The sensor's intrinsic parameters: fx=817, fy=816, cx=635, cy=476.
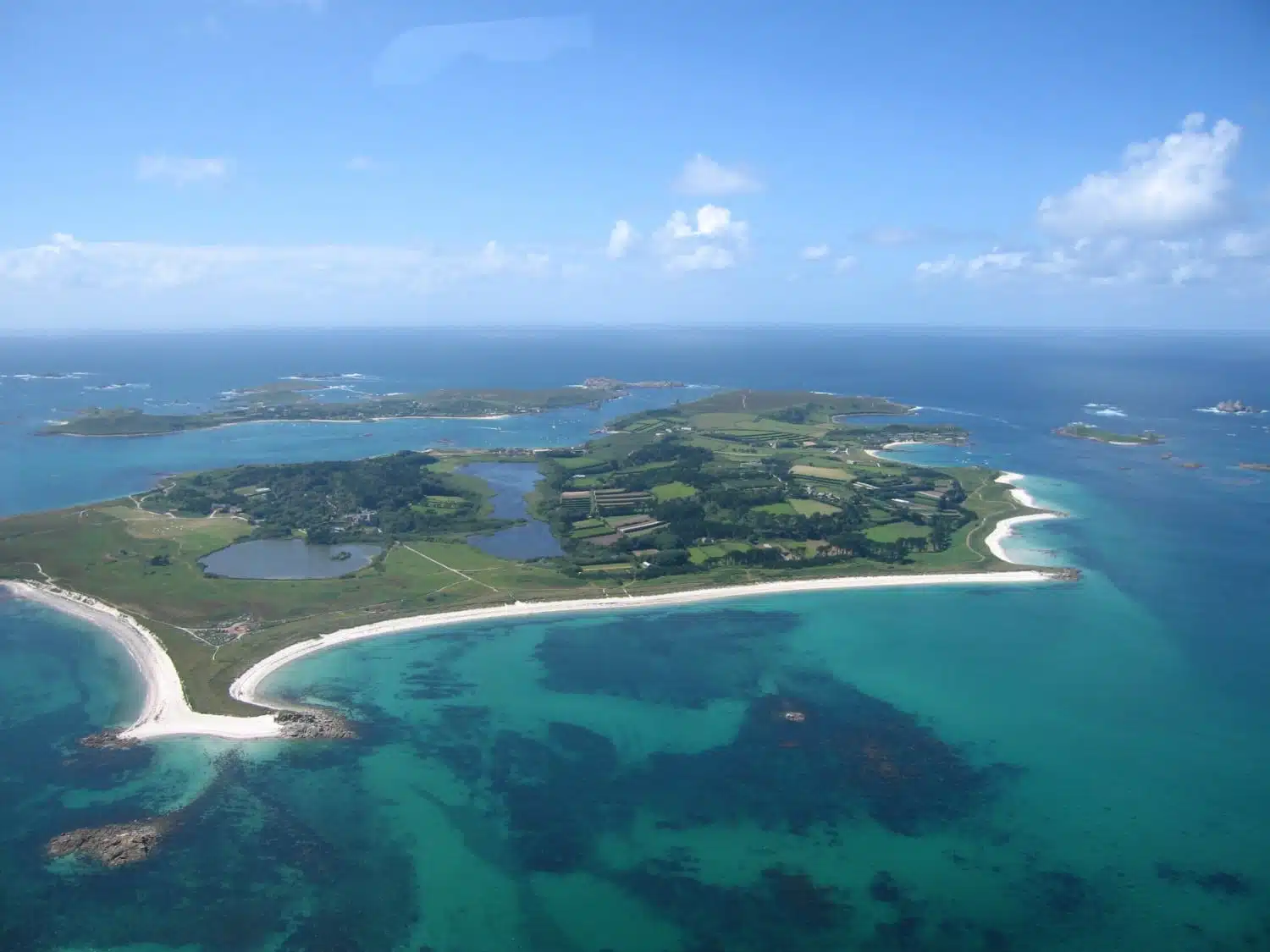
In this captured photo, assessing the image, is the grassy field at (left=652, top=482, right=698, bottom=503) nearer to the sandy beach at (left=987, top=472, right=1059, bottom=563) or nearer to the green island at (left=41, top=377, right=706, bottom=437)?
the sandy beach at (left=987, top=472, right=1059, bottom=563)

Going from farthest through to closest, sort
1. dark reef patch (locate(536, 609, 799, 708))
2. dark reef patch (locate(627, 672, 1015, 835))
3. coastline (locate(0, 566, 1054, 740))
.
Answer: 1. dark reef patch (locate(536, 609, 799, 708))
2. coastline (locate(0, 566, 1054, 740))
3. dark reef patch (locate(627, 672, 1015, 835))

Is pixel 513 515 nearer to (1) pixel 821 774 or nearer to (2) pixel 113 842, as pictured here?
(1) pixel 821 774

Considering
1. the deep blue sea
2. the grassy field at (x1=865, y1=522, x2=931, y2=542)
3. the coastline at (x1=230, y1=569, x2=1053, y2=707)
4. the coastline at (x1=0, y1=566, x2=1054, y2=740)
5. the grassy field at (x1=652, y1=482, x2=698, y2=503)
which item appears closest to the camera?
the deep blue sea

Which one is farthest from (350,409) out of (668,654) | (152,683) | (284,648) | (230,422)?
(668,654)

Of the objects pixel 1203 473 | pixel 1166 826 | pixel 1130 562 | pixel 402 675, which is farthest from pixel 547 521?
pixel 1203 473

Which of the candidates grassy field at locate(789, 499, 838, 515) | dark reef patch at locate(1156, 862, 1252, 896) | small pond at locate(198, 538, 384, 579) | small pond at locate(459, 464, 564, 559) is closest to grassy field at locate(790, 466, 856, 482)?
grassy field at locate(789, 499, 838, 515)
